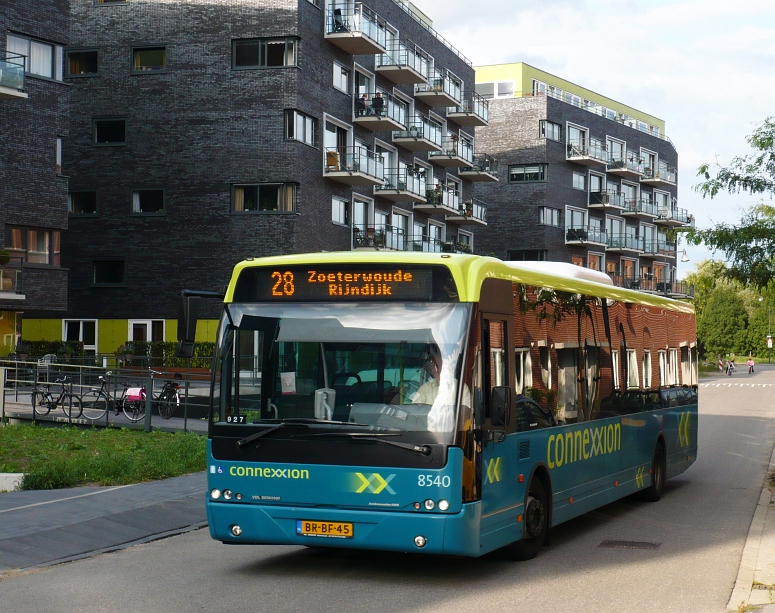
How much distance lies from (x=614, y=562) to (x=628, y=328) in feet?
13.2

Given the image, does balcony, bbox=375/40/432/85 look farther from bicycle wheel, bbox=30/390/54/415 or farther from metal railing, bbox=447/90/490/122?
bicycle wheel, bbox=30/390/54/415

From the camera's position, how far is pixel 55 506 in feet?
41.3

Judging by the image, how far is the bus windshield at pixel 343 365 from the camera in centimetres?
866

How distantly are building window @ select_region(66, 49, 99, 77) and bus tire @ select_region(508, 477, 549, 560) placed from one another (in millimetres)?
42971

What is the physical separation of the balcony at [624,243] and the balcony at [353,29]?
37.4m

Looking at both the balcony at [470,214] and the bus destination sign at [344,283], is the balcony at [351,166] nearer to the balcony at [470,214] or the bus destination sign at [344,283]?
the balcony at [470,214]

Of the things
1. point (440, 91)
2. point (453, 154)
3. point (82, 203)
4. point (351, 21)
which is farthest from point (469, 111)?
point (82, 203)

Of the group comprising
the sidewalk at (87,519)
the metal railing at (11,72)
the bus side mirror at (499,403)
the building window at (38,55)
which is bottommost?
the sidewalk at (87,519)

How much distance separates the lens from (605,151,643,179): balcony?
282 ft

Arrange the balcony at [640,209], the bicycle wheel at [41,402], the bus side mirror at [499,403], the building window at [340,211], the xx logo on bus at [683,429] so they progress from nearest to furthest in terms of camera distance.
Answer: the bus side mirror at [499,403]
the xx logo on bus at [683,429]
the bicycle wheel at [41,402]
the building window at [340,211]
the balcony at [640,209]

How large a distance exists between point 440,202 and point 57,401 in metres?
37.7

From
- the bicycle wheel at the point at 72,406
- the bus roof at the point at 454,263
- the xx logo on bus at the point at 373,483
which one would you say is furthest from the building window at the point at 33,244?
the xx logo on bus at the point at 373,483

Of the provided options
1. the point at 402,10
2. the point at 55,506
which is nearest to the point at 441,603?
the point at 55,506

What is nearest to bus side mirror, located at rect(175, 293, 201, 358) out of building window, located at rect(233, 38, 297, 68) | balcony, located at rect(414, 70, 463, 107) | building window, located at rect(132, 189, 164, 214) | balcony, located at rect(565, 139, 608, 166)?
building window, located at rect(233, 38, 297, 68)
